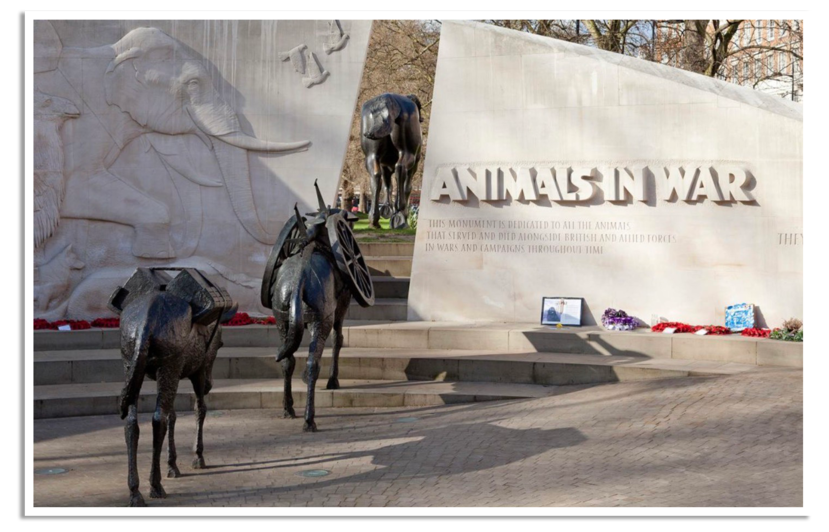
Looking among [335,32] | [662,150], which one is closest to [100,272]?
[335,32]

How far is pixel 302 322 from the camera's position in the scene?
962cm

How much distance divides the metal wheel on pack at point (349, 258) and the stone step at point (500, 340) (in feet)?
8.79

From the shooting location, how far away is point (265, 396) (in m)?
11.2

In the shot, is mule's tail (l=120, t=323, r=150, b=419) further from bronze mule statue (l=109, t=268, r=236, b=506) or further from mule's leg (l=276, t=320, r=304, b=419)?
mule's leg (l=276, t=320, r=304, b=419)

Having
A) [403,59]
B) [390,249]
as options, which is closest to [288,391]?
[390,249]

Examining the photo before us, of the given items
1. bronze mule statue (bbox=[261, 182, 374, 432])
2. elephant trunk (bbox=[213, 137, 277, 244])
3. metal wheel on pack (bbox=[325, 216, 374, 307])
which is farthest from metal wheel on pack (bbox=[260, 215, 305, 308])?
elephant trunk (bbox=[213, 137, 277, 244])

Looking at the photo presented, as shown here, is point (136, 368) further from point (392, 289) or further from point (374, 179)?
point (374, 179)

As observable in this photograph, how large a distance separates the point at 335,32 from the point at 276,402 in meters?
5.82

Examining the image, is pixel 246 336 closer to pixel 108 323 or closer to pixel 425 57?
pixel 108 323

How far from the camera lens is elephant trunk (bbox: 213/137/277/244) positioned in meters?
14.3

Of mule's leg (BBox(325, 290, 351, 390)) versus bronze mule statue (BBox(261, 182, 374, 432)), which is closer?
bronze mule statue (BBox(261, 182, 374, 432))

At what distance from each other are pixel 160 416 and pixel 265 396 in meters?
3.96

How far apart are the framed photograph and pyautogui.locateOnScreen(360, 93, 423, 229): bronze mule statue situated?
3480mm

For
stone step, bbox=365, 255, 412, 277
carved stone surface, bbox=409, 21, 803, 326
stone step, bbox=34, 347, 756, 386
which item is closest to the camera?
stone step, bbox=34, 347, 756, 386
